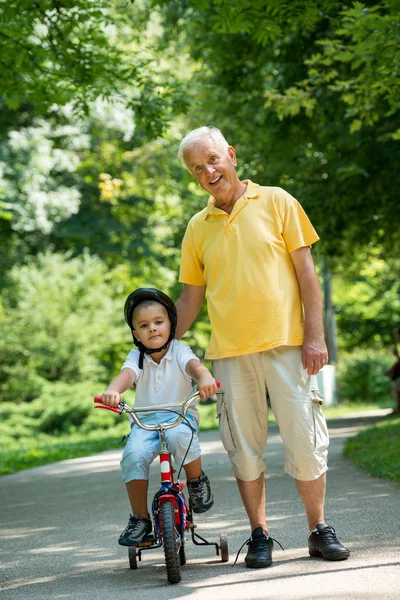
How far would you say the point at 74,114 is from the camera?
1048cm

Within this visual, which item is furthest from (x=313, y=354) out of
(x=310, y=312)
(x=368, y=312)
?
(x=368, y=312)

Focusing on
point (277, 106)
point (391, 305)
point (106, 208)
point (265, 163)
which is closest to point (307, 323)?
point (277, 106)

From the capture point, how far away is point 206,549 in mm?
6051

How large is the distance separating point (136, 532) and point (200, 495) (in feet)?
1.34

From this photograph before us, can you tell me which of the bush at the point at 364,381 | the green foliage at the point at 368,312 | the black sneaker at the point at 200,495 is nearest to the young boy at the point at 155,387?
the black sneaker at the point at 200,495

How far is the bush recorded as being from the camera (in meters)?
32.4

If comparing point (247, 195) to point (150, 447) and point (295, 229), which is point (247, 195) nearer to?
point (295, 229)

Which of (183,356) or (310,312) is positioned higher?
(310,312)

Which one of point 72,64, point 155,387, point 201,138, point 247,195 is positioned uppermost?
point 72,64

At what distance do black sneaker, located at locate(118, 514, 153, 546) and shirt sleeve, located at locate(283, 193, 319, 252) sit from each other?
1.61m

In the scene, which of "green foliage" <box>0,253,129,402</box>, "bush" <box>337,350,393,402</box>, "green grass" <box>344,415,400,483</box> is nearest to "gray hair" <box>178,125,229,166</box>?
"green grass" <box>344,415,400,483</box>

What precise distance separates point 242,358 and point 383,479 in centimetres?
420

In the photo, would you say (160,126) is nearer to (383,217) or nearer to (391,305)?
(383,217)

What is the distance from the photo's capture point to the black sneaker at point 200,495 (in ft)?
17.3
